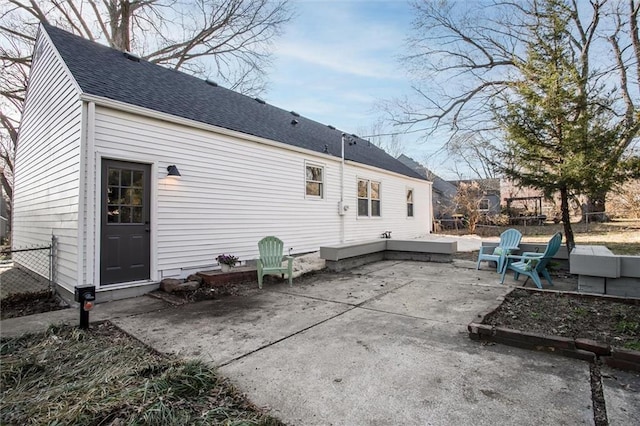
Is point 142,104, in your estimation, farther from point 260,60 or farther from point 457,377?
point 260,60

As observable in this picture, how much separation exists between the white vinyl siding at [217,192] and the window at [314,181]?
13cm

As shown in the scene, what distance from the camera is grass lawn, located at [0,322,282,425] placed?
1992 mm

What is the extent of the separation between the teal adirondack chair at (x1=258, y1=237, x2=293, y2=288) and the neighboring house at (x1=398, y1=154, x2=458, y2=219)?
51.4 ft

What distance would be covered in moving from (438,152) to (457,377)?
38.6 feet

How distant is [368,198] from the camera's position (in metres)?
11.6

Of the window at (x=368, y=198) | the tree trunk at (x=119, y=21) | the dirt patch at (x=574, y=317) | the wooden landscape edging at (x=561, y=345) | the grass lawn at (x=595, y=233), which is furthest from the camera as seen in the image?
the tree trunk at (x=119, y=21)

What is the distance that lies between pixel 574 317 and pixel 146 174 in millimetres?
6503

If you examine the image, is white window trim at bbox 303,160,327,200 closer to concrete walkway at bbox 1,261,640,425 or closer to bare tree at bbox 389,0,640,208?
concrete walkway at bbox 1,261,640,425

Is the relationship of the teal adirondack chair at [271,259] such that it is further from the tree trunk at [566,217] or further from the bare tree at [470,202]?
the bare tree at [470,202]

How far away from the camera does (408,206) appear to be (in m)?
14.6

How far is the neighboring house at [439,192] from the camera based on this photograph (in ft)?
74.7

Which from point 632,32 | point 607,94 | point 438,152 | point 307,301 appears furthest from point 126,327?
point 632,32

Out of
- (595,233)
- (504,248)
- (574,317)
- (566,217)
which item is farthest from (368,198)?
(595,233)

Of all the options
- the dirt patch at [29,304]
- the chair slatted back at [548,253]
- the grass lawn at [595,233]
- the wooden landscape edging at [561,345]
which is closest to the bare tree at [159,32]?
the dirt patch at [29,304]
